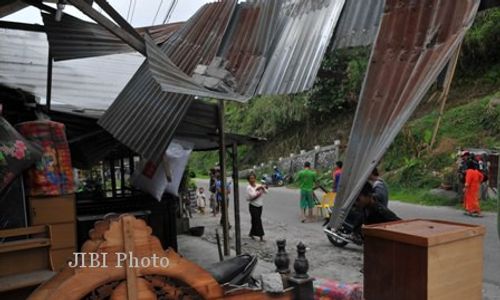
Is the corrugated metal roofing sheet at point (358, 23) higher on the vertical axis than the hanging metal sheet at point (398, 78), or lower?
higher

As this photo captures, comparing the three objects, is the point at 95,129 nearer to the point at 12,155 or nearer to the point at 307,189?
the point at 12,155

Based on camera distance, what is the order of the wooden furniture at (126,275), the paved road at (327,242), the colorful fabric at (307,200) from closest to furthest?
the wooden furniture at (126,275) < the paved road at (327,242) < the colorful fabric at (307,200)

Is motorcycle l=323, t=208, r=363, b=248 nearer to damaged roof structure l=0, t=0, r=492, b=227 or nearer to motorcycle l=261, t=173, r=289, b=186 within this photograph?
damaged roof structure l=0, t=0, r=492, b=227

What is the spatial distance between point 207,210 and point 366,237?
14358 millimetres

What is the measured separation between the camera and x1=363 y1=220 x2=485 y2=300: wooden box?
9.93 ft

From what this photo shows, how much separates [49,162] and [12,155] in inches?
21.4

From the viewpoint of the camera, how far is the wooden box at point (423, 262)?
3025mm

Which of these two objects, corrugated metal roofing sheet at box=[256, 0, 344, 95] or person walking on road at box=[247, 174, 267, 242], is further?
person walking on road at box=[247, 174, 267, 242]

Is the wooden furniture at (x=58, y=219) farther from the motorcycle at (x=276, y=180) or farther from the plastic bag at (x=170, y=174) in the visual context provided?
the motorcycle at (x=276, y=180)

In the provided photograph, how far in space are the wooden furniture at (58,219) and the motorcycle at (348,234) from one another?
485cm

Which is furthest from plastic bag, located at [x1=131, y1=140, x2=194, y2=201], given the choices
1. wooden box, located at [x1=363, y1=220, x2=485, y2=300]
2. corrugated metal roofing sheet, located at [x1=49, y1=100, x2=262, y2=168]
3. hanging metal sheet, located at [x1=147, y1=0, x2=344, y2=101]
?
wooden box, located at [x1=363, y1=220, x2=485, y2=300]

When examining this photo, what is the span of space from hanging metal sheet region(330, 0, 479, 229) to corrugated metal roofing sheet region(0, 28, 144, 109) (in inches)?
223

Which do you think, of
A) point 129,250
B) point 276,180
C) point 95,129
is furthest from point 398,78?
point 276,180

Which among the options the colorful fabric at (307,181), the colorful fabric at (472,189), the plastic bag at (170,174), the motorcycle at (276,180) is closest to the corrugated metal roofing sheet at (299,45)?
the plastic bag at (170,174)
